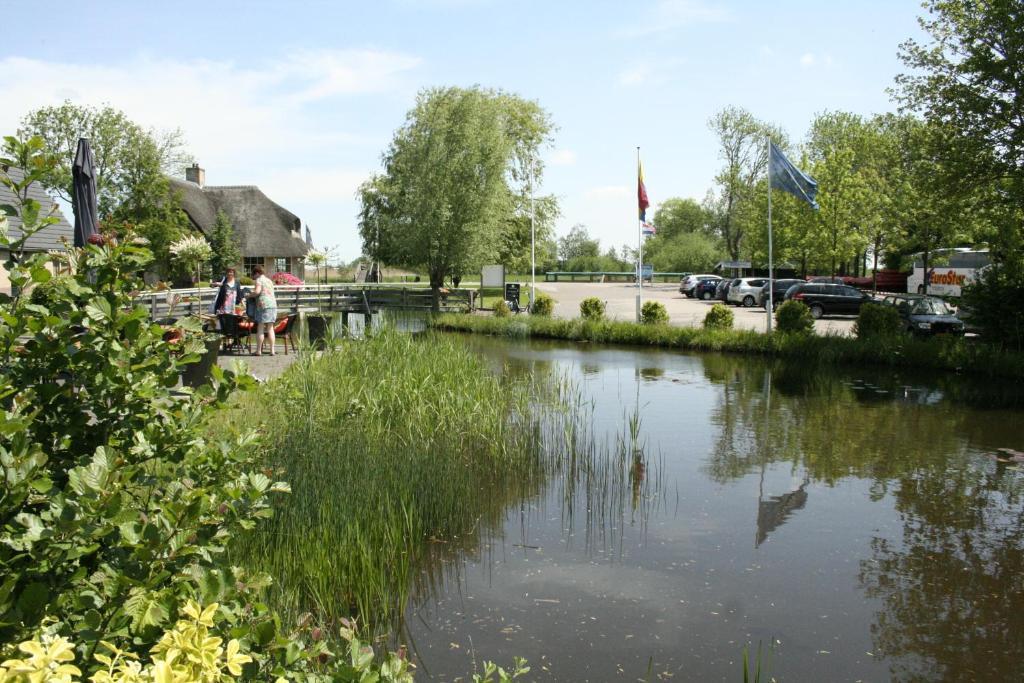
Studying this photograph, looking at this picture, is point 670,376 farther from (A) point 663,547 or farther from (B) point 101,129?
(B) point 101,129

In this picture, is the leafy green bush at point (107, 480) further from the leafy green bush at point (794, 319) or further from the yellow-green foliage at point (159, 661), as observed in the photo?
the leafy green bush at point (794, 319)

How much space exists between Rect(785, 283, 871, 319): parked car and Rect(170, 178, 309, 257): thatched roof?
37.7m

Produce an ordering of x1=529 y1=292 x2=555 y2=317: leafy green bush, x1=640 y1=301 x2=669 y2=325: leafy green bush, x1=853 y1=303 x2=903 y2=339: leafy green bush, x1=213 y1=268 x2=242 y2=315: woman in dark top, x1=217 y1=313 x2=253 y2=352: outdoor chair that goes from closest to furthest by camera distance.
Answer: x1=217 y1=313 x2=253 y2=352: outdoor chair
x1=213 y1=268 x2=242 y2=315: woman in dark top
x1=853 y1=303 x2=903 y2=339: leafy green bush
x1=640 y1=301 x2=669 y2=325: leafy green bush
x1=529 y1=292 x2=555 y2=317: leafy green bush

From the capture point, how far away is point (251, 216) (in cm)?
5859

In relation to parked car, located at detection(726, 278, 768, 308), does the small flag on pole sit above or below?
above

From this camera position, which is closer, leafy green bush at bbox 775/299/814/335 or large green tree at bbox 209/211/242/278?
leafy green bush at bbox 775/299/814/335

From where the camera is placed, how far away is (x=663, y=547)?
23.6 ft

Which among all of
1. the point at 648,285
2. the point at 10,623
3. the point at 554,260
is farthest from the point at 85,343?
the point at 554,260

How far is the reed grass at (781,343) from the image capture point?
18.1 metres

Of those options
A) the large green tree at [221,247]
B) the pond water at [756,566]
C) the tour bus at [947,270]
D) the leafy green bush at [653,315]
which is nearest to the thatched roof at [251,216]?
the large green tree at [221,247]

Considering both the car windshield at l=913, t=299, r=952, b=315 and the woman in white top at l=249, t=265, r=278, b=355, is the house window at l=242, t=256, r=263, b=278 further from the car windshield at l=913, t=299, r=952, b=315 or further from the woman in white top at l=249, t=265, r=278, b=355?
the car windshield at l=913, t=299, r=952, b=315

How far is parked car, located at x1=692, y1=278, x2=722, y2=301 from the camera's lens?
50469mm

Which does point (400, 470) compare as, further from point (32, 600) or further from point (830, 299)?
point (830, 299)

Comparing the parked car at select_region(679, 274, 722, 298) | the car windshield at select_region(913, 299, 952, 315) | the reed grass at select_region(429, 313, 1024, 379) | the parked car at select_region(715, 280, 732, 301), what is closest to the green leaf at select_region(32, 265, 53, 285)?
the reed grass at select_region(429, 313, 1024, 379)
